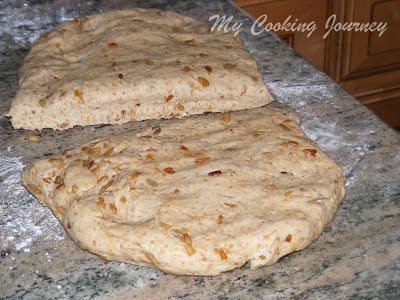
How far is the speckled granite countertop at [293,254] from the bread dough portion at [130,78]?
6 cm

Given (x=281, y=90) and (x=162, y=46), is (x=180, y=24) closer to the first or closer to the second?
(x=162, y=46)

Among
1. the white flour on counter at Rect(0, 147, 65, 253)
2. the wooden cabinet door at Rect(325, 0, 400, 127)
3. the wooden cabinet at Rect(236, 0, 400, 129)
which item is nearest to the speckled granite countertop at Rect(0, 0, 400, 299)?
the white flour on counter at Rect(0, 147, 65, 253)

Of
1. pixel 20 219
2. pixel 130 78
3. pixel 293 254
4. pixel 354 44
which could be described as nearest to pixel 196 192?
pixel 293 254

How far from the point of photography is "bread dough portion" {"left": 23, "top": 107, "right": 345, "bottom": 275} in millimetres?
1606

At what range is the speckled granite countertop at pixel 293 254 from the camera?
5.20 feet

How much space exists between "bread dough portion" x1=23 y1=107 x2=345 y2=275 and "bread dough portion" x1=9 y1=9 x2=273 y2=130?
0.18 metres

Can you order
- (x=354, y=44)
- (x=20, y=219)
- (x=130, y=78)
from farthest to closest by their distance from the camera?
1. (x=354, y=44)
2. (x=130, y=78)
3. (x=20, y=219)

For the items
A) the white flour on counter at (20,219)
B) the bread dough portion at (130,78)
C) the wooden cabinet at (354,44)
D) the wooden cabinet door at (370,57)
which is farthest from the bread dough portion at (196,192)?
the wooden cabinet door at (370,57)

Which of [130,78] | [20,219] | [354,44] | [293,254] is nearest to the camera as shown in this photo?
[293,254]

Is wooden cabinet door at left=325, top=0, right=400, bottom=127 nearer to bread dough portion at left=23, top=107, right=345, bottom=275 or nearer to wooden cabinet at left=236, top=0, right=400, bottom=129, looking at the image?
wooden cabinet at left=236, top=0, right=400, bottom=129

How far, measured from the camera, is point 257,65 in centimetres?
238

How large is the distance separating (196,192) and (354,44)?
216 cm

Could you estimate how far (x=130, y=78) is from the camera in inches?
85.9

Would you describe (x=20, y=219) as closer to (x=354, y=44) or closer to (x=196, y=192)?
(x=196, y=192)
